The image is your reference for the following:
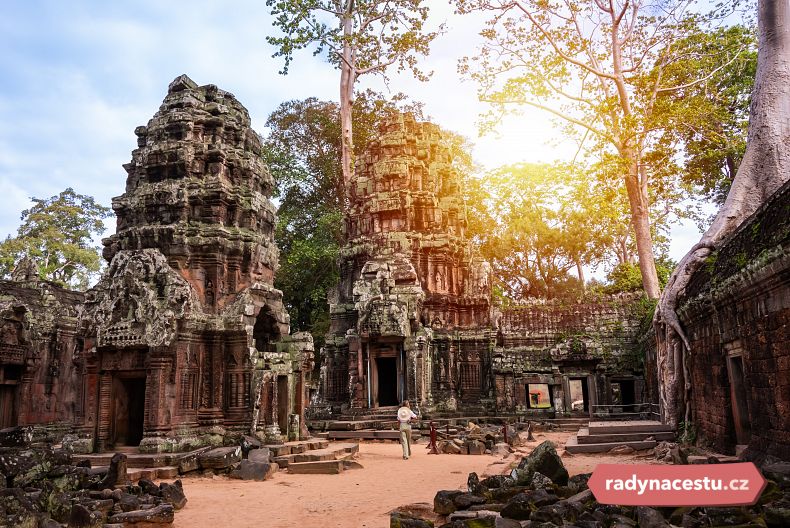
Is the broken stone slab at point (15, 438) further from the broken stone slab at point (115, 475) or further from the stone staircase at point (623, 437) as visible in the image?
the stone staircase at point (623, 437)

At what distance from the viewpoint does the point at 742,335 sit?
7.70 m

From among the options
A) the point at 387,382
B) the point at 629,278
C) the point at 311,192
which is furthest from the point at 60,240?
the point at 629,278

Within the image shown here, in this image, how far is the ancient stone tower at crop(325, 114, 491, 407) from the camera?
20859mm

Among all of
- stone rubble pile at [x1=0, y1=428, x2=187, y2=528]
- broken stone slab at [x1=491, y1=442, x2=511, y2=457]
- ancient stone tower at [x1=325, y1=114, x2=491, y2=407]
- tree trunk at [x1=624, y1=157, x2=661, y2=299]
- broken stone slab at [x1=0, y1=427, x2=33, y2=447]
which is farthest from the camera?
ancient stone tower at [x1=325, y1=114, x2=491, y2=407]

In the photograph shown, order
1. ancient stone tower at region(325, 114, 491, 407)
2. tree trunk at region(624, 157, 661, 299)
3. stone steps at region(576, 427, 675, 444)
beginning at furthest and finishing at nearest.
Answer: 1. ancient stone tower at region(325, 114, 491, 407)
2. tree trunk at region(624, 157, 661, 299)
3. stone steps at region(576, 427, 675, 444)

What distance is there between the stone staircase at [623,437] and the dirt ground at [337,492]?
10.9 inches

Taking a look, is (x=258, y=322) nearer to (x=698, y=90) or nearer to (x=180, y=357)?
(x=180, y=357)

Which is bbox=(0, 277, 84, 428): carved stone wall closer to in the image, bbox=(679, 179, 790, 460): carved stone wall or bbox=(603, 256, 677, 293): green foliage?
bbox=(679, 179, 790, 460): carved stone wall

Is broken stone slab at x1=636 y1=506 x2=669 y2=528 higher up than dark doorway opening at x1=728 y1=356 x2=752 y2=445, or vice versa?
dark doorway opening at x1=728 y1=356 x2=752 y2=445

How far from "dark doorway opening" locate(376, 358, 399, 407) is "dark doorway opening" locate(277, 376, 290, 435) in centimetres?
871

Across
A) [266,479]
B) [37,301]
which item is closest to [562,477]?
[266,479]

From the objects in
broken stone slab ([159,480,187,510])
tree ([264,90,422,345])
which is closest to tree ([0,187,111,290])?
tree ([264,90,422,345])

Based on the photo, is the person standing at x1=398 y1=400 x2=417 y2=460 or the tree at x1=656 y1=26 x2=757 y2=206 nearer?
the person standing at x1=398 y1=400 x2=417 y2=460

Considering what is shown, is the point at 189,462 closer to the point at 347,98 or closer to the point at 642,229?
the point at 642,229
